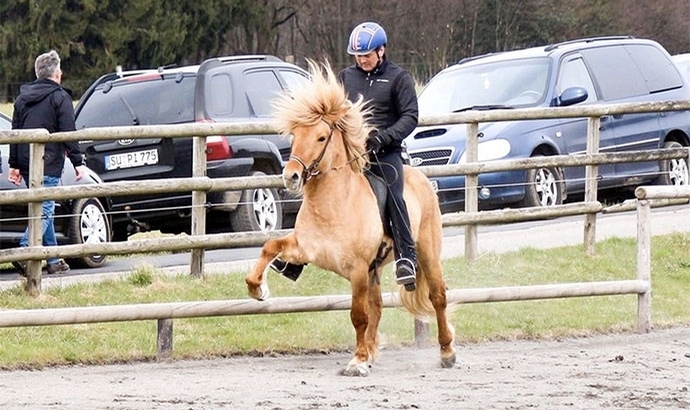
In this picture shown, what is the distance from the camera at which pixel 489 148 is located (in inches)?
653

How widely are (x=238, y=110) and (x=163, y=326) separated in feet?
21.1

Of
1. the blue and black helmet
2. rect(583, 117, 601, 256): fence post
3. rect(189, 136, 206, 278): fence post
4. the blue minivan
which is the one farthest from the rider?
the blue minivan

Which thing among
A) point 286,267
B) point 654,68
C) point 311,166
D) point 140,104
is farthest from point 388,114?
point 654,68

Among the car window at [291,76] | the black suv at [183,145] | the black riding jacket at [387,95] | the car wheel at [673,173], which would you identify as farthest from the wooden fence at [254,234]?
the car window at [291,76]

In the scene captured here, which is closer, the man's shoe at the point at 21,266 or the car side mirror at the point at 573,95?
the man's shoe at the point at 21,266

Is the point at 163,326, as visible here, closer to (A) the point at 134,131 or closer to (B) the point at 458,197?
(A) the point at 134,131

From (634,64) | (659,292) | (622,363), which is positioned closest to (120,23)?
(634,64)

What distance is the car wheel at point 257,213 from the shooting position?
15000 mm

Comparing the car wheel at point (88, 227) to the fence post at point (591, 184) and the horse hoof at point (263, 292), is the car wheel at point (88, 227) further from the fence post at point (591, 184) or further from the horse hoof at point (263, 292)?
the horse hoof at point (263, 292)

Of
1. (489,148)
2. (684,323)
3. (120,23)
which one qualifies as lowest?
(684,323)

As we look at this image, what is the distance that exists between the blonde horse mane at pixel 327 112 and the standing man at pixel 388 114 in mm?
150

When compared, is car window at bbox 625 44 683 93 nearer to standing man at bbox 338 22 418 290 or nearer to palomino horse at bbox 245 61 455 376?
standing man at bbox 338 22 418 290

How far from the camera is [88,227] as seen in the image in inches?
560

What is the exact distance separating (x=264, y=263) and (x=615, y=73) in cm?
1057
